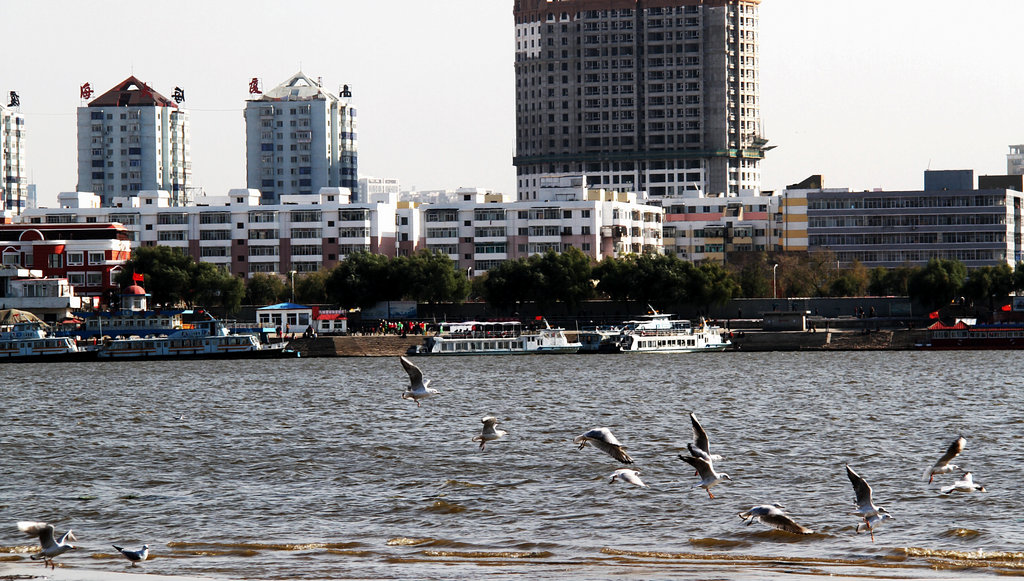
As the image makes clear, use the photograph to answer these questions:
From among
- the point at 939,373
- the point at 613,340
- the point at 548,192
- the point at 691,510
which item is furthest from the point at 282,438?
the point at 548,192

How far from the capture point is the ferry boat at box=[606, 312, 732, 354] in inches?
4129

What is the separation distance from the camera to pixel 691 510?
1245 inches

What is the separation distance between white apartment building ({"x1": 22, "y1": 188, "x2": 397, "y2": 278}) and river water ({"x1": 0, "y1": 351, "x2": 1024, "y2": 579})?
70.7 metres

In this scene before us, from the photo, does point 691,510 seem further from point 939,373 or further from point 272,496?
point 939,373

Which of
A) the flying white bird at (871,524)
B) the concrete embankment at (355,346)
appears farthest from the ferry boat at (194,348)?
the flying white bird at (871,524)

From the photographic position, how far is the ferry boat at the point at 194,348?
10325 centimetres

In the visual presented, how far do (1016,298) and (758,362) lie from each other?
30742 mm

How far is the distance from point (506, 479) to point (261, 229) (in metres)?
113

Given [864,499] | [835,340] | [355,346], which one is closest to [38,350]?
[355,346]

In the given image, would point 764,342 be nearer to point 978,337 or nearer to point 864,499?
point 978,337

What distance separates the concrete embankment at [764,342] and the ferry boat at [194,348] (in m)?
1.90

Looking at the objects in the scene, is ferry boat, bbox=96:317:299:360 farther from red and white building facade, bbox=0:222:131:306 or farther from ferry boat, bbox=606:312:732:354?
red and white building facade, bbox=0:222:131:306

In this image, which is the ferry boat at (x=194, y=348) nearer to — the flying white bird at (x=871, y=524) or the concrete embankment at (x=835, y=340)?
the concrete embankment at (x=835, y=340)

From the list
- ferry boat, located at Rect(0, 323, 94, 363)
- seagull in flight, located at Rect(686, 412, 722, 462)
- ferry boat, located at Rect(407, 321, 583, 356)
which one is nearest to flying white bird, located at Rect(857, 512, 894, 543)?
seagull in flight, located at Rect(686, 412, 722, 462)
